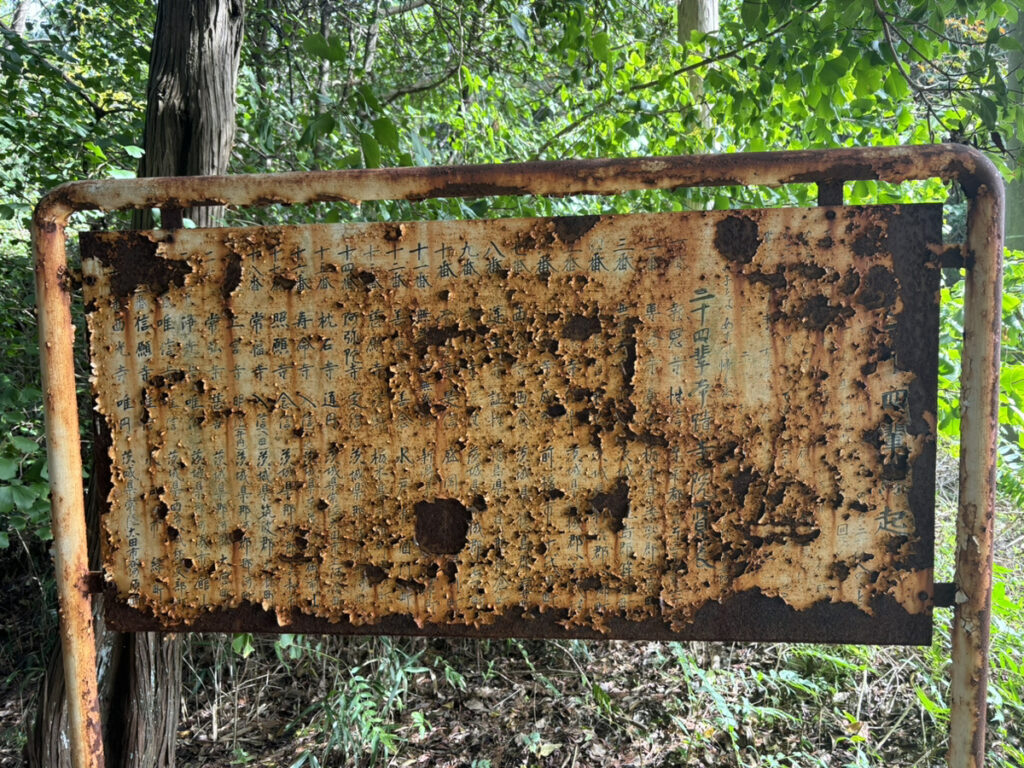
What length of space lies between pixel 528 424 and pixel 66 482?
821 millimetres

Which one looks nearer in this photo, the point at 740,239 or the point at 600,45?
the point at 740,239

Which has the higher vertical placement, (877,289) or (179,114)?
(179,114)

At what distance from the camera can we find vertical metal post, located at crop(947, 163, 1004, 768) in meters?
0.94

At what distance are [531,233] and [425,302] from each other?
21 cm

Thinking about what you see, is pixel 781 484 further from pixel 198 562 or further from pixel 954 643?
pixel 198 562

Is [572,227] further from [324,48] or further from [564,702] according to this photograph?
[564,702]

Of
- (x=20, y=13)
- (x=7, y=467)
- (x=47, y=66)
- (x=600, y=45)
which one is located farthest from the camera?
(x=20, y=13)

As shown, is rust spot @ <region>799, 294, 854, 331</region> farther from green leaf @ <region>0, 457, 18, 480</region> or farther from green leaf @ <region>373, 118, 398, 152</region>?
green leaf @ <region>0, 457, 18, 480</region>

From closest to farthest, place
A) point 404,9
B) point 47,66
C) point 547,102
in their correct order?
point 47,66 → point 404,9 → point 547,102

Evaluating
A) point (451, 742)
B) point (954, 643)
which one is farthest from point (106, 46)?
point (954, 643)

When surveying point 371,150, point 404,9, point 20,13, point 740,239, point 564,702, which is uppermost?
point 20,13

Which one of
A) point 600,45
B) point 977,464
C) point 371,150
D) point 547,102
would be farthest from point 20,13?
point 977,464

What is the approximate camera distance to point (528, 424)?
1.06 metres

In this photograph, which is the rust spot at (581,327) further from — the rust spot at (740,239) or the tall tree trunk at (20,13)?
the tall tree trunk at (20,13)
